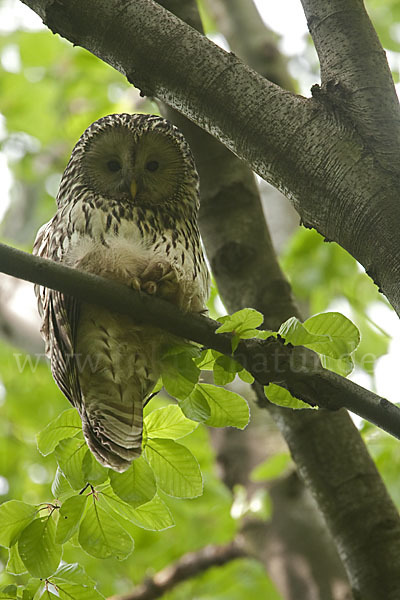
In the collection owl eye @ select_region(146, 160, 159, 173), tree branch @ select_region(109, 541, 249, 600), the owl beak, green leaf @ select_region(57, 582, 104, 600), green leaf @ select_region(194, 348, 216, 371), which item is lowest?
green leaf @ select_region(57, 582, 104, 600)

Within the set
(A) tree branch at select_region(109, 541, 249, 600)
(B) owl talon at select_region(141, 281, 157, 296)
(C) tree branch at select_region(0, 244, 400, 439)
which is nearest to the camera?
(C) tree branch at select_region(0, 244, 400, 439)

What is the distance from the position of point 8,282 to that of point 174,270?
10.1ft

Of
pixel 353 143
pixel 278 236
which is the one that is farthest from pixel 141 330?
pixel 278 236

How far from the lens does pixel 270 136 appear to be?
163 centimetres

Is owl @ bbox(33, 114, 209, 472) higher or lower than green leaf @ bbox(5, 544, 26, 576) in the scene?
higher

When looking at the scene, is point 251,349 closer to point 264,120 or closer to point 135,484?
point 135,484

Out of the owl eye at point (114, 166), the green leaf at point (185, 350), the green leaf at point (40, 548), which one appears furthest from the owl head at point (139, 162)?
the green leaf at point (40, 548)

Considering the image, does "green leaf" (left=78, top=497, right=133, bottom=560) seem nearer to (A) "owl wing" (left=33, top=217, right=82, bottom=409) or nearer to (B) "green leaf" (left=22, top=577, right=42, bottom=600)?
(B) "green leaf" (left=22, top=577, right=42, bottom=600)

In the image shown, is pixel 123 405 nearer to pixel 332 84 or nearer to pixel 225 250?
pixel 225 250

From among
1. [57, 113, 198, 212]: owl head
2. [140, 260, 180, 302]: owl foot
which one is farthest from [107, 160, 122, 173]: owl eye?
[140, 260, 180, 302]: owl foot

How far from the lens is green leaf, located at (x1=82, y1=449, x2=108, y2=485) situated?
1.71m

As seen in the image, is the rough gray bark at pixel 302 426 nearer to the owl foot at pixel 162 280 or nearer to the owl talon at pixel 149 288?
the owl foot at pixel 162 280

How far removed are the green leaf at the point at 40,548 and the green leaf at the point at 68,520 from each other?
0.03 m

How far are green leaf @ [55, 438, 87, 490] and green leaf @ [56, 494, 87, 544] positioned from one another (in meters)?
0.04
